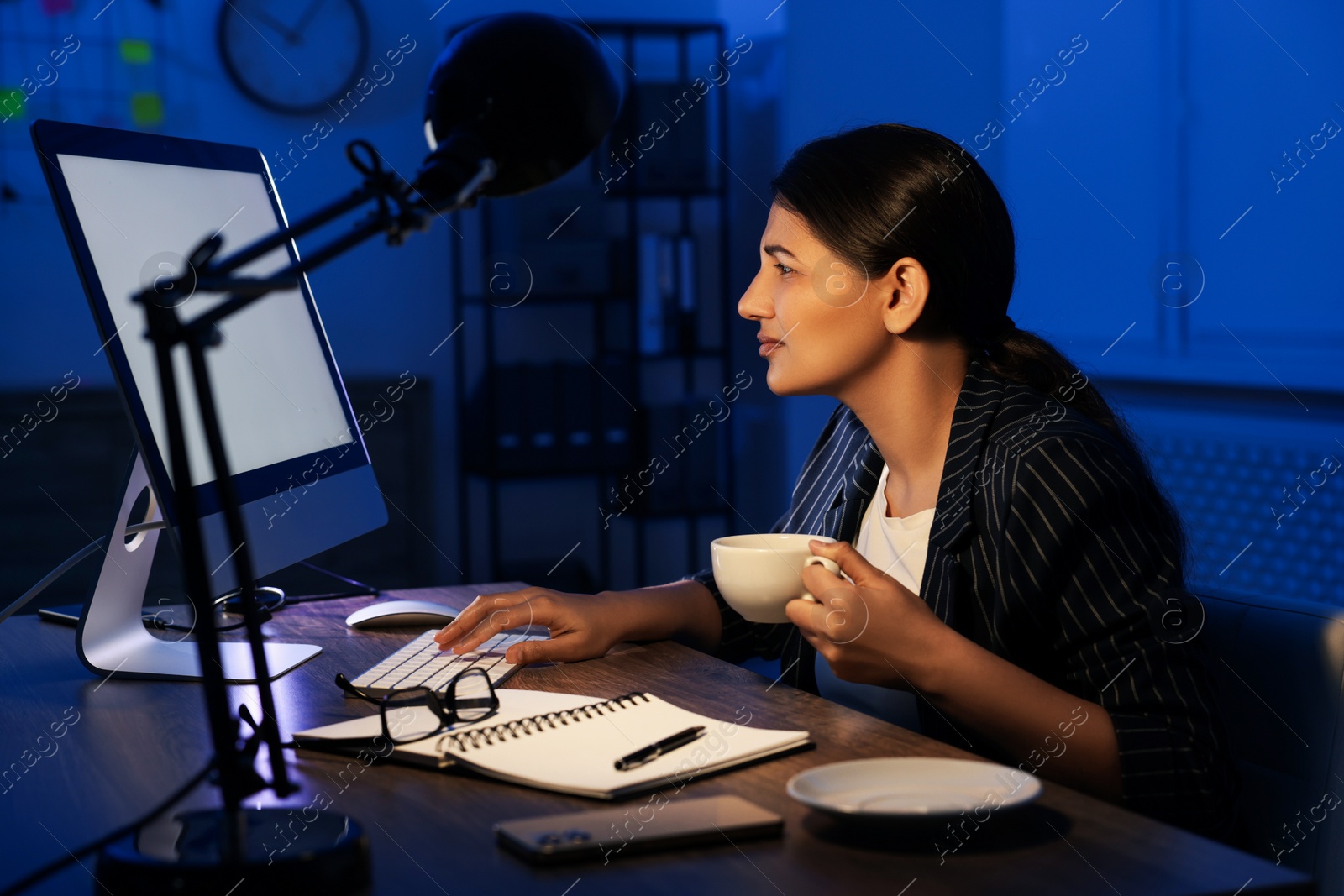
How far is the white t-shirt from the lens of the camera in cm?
121

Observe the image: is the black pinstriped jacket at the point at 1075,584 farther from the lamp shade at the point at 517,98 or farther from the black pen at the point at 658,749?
the lamp shade at the point at 517,98

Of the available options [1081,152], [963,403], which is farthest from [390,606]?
[1081,152]

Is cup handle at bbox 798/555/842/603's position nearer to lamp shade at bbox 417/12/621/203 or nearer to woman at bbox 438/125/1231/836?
woman at bbox 438/125/1231/836

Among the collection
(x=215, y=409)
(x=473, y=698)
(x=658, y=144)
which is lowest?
(x=473, y=698)

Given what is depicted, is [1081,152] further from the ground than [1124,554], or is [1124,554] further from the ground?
[1081,152]

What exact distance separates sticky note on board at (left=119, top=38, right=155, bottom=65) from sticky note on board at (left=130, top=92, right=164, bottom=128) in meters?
0.09

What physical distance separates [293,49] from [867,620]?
314cm

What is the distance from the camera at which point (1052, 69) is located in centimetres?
313

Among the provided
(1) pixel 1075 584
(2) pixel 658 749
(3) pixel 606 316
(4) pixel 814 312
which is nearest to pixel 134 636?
(2) pixel 658 749

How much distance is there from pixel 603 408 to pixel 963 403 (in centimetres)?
247

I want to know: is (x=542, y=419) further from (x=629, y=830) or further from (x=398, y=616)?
(x=629, y=830)

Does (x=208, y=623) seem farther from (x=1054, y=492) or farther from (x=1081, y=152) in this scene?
(x=1081, y=152)

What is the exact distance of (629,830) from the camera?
2.32ft

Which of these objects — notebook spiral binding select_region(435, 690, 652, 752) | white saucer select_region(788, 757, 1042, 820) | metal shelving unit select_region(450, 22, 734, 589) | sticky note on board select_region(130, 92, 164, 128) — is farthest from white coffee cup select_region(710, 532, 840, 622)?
Answer: sticky note on board select_region(130, 92, 164, 128)
